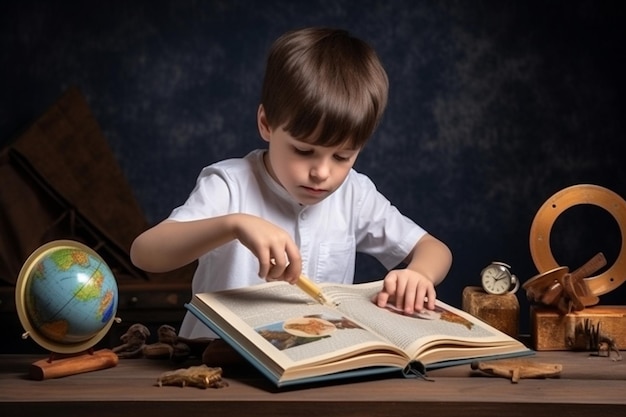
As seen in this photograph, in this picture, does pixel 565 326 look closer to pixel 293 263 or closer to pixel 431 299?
pixel 431 299

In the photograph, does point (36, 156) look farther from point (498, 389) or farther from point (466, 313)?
point (498, 389)

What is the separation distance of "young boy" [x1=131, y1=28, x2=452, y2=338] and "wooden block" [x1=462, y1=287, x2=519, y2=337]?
135 millimetres

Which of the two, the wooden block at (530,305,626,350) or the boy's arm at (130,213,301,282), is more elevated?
the boy's arm at (130,213,301,282)

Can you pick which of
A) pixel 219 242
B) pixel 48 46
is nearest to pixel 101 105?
pixel 48 46

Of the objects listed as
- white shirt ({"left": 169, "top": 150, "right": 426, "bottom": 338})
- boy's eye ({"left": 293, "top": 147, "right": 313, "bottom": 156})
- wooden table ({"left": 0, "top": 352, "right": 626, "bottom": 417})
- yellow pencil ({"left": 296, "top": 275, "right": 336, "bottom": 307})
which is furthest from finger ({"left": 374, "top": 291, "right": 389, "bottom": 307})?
white shirt ({"left": 169, "top": 150, "right": 426, "bottom": 338})

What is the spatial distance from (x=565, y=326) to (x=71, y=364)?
915 mm

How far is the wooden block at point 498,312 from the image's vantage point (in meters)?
2.03

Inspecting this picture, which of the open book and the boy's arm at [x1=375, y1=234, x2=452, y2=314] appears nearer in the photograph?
the open book

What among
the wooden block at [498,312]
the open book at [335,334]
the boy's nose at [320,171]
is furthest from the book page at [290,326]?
the wooden block at [498,312]

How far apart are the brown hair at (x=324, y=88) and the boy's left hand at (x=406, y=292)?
0.95ft

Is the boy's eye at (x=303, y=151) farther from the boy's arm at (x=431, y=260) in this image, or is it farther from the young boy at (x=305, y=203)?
the boy's arm at (x=431, y=260)

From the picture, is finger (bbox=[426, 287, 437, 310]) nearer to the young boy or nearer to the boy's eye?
the young boy

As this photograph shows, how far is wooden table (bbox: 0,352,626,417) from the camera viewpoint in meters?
1.51

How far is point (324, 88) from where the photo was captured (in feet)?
6.62
